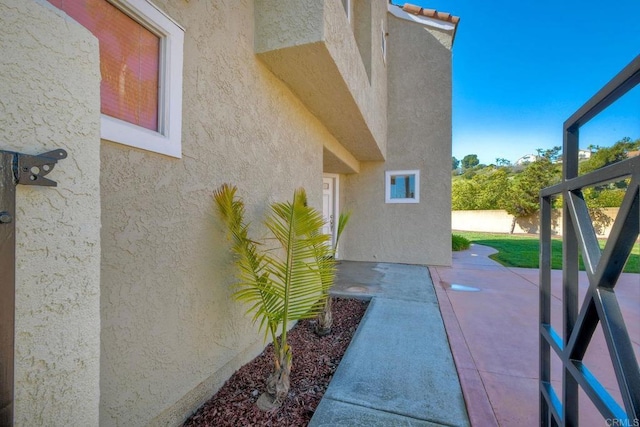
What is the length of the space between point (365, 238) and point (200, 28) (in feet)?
26.2

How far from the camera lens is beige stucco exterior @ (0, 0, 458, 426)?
990 mm

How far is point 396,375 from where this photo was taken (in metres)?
3.01

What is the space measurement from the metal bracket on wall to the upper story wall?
304 centimetres

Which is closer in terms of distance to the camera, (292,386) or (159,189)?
(159,189)

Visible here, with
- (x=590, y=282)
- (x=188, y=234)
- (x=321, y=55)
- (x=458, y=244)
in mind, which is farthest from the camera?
(x=458, y=244)

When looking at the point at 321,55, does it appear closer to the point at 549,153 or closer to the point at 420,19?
the point at 420,19

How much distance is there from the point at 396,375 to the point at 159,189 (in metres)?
3.20

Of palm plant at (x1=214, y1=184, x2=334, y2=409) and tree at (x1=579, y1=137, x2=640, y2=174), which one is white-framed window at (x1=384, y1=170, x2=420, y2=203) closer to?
palm plant at (x1=214, y1=184, x2=334, y2=409)

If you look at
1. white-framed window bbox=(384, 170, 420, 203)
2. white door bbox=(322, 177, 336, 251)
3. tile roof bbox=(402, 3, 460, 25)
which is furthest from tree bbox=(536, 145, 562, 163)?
white door bbox=(322, 177, 336, 251)

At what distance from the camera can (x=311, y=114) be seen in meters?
5.21

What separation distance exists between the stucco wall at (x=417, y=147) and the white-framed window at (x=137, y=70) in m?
7.85

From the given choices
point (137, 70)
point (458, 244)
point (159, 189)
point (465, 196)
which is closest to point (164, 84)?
point (137, 70)

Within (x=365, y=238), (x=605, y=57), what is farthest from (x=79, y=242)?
(x=605, y=57)

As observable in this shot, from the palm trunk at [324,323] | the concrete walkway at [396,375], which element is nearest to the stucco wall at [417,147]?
the concrete walkway at [396,375]
